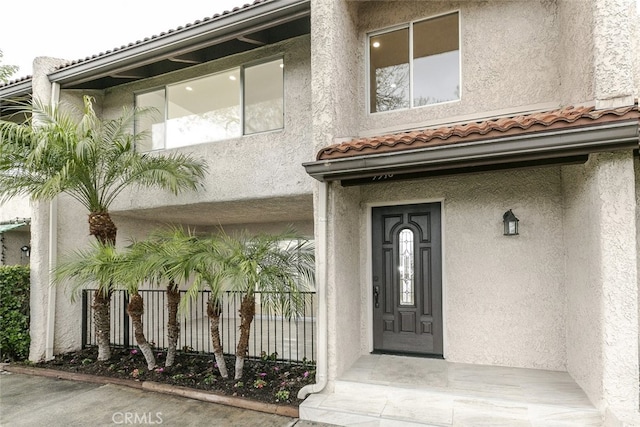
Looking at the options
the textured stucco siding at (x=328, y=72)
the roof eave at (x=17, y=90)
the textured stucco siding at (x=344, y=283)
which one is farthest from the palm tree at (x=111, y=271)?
the roof eave at (x=17, y=90)

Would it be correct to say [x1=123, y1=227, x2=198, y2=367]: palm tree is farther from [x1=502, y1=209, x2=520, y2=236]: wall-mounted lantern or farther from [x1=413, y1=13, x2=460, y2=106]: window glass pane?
[x1=502, y1=209, x2=520, y2=236]: wall-mounted lantern

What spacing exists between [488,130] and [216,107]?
577cm

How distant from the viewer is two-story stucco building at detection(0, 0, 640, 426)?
4.14 meters

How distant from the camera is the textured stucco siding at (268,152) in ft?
22.2

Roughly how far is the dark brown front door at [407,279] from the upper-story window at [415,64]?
203cm

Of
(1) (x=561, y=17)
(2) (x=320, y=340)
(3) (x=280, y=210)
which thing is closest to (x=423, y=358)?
(2) (x=320, y=340)

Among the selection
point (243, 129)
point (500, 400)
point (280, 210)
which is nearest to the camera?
point (500, 400)

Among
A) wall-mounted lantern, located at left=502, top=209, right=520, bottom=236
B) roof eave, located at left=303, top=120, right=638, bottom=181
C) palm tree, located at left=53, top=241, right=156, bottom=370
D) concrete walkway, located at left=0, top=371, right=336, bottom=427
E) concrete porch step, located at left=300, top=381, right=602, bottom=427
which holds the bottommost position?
concrete walkway, located at left=0, top=371, right=336, bottom=427

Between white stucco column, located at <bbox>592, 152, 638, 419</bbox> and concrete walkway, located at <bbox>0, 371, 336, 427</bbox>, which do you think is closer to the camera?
white stucco column, located at <bbox>592, 152, 638, 419</bbox>

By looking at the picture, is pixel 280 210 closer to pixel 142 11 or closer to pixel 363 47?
pixel 363 47

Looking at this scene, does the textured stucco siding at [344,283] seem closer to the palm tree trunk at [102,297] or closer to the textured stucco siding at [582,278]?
the textured stucco siding at [582,278]

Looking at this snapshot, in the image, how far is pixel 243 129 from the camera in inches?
293

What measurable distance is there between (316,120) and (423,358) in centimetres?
448

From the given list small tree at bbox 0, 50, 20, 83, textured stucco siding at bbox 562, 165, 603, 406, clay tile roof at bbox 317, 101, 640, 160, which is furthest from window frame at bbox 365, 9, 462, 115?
small tree at bbox 0, 50, 20, 83
